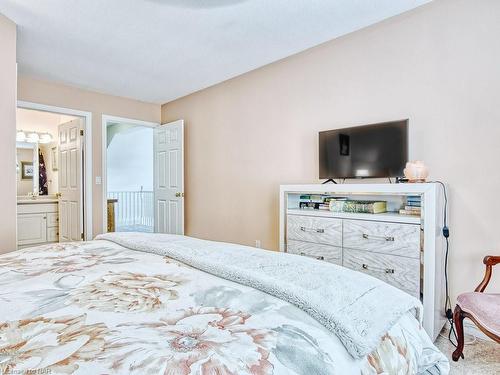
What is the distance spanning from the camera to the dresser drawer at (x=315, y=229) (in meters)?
2.47

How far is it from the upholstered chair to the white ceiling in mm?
2131

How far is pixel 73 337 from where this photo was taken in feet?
2.24

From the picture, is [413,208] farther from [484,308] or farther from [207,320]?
[207,320]

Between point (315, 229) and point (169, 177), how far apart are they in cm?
280

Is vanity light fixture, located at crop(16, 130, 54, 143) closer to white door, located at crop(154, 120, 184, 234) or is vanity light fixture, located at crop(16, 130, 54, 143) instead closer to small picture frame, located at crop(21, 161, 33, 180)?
small picture frame, located at crop(21, 161, 33, 180)

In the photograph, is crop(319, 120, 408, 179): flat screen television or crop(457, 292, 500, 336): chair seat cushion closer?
crop(457, 292, 500, 336): chair seat cushion

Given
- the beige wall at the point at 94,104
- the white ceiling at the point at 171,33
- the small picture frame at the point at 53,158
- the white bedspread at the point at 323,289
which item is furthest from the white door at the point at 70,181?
the white bedspread at the point at 323,289

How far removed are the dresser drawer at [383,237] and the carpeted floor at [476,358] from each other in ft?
2.15

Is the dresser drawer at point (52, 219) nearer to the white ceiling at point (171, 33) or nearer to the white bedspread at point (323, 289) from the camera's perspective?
the white ceiling at point (171, 33)

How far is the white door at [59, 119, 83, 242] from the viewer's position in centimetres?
437

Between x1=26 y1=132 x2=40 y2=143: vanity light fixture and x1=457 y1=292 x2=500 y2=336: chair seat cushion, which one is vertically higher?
x1=26 y1=132 x2=40 y2=143: vanity light fixture

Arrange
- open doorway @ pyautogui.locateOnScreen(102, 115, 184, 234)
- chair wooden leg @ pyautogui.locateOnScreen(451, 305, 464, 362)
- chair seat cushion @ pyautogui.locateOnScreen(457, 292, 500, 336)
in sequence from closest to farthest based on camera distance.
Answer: chair seat cushion @ pyautogui.locateOnScreen(457, 292, 500, 336), chair wooden leg @ pyautogui.locateOnScreen(451, 305, 464, 362), open doorway @ pyautogui.locateOnScreen(102, 115, 184, 234)

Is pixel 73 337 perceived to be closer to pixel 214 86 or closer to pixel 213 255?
pixel 213 255

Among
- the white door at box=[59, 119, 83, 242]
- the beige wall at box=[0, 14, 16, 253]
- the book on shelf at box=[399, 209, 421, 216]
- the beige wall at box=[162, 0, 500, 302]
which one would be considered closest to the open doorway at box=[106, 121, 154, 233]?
the white door at box=[59, 119, 83, 242]
